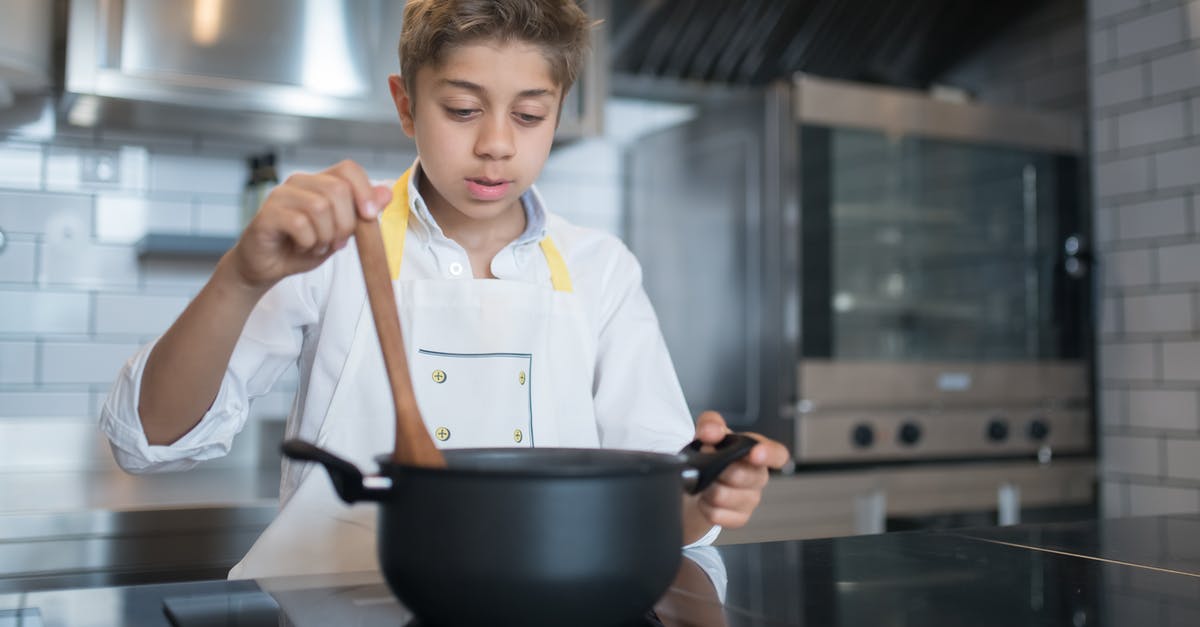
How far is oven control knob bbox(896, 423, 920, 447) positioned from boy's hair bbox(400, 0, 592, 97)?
1.37 m

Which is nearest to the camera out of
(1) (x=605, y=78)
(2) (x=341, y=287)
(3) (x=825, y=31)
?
(2) (x=341, y=287)

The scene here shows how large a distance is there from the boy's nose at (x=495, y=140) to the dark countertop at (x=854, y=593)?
0.35m

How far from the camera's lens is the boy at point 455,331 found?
0.82 meters

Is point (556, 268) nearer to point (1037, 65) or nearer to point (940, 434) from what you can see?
point (940, 434)

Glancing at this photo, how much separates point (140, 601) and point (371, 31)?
154 centimetres

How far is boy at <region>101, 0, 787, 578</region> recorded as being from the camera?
82 cm

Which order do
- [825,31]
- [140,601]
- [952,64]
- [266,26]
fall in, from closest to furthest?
[140,601], [266,26], [825,31], [952,64]

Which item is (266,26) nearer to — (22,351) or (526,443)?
(22,351)

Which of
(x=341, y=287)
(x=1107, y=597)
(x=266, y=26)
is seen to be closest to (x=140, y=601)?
(x=341, y=287)

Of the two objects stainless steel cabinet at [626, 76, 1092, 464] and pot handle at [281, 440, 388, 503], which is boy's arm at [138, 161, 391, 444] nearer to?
pot handle at [281, 440, 388, 503]

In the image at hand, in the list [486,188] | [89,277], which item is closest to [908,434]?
[486,188]

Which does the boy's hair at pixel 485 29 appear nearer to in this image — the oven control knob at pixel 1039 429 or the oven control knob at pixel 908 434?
the oven control knob at pixel 908 434

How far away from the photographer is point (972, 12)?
2.60 meters

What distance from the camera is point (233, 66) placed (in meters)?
1.88
